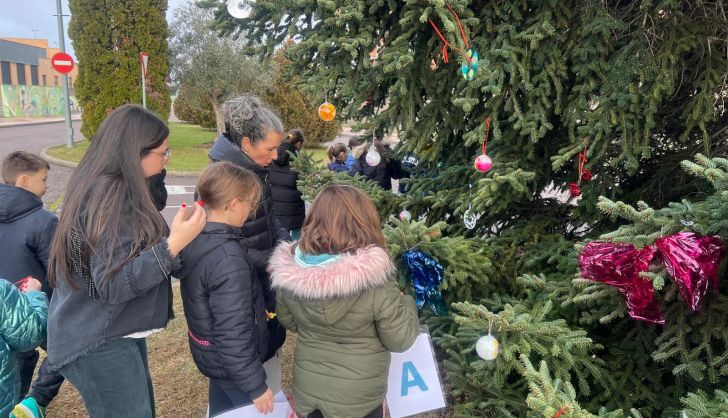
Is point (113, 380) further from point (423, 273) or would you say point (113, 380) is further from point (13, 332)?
point (423, 273)

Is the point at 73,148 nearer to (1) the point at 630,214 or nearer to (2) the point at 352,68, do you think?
(2) the point at 352,68

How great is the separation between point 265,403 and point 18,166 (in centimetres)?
219

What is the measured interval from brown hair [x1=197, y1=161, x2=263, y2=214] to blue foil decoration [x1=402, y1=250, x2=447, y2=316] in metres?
0.82

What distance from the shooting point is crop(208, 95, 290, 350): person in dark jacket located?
261 centimetres

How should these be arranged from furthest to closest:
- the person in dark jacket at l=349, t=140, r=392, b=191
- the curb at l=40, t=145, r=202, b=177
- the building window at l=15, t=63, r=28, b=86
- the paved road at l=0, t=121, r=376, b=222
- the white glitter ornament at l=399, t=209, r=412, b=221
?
the building window at l=15, t=63, r=28, b=86 < the curb at l=40, t=145, r=202, b=177 < the paved road at l=0, t=121, r=376, b=222 < the person in dark jacket at l=349, t=140, r=392, b=191 < the white glitter ornament at l=399, t=209, r=412, b=221

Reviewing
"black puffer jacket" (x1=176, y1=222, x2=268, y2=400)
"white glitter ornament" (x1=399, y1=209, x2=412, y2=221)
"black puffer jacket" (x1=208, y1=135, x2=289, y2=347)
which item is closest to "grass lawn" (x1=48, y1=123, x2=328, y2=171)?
"white glitter ornament" (x1=399, y1=209, x2=412, y2=221)

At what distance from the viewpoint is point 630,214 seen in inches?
68.2

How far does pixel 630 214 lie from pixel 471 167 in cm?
133

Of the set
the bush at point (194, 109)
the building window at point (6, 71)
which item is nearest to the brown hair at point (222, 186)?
the bush at point (194, 109)

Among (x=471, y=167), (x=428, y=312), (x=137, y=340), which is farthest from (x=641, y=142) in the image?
(x=137, y=340)

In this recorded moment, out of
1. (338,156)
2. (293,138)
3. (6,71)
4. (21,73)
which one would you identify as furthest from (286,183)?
(21,73)

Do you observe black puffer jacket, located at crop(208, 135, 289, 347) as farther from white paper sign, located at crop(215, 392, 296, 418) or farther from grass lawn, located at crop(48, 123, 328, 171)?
grass lawn, located at crop(48, 123, 328, 171)

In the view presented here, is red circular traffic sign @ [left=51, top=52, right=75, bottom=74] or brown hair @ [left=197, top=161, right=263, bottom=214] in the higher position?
brown hair @ [left=197, top=161, right=263, bottom=214]

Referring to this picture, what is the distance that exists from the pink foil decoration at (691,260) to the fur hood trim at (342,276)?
98 cm
